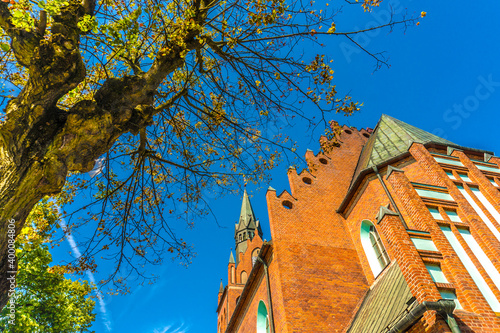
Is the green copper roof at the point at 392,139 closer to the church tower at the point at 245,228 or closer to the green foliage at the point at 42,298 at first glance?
the green foliage at the point at 42,298

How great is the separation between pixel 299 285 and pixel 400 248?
4.95 m

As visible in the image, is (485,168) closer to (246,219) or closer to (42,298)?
(42,298)

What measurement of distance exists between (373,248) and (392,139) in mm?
5198

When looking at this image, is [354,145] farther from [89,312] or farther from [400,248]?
[89,312]

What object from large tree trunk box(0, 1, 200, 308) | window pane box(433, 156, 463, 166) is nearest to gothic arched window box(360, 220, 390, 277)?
window pane box(433, 156, 463, 166)

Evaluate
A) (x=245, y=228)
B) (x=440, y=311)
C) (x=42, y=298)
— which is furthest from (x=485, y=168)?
(x=245, y=228)

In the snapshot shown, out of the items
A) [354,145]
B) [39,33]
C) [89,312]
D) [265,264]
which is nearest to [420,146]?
[265,264]

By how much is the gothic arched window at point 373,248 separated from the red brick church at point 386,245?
39 millimetres

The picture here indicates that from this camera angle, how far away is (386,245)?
6820 mm

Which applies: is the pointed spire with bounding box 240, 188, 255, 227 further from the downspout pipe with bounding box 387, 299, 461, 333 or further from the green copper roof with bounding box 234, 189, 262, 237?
the downspout pipe with bounding box 387, 299, 461, 333

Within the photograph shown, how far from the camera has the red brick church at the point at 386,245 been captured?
5.78 m

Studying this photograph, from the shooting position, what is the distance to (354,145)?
18.0 m

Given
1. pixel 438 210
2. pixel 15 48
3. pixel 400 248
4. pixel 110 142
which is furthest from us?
pixel 438 210

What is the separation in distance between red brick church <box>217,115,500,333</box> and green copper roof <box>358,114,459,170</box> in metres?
0.08
